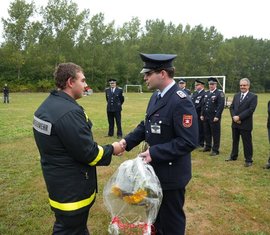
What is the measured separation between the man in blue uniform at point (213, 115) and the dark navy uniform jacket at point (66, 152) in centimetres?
621

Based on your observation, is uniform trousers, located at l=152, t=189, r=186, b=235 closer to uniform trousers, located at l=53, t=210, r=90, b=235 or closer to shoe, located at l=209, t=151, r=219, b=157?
uniform trousers, located at l=53, t=210, r=90, b=235

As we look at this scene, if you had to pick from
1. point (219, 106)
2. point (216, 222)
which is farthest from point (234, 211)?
point (219, 106)

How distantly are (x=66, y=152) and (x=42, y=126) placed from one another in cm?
30

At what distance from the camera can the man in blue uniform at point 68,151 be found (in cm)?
249

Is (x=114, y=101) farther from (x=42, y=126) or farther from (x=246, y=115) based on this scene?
(x=42, y=126)

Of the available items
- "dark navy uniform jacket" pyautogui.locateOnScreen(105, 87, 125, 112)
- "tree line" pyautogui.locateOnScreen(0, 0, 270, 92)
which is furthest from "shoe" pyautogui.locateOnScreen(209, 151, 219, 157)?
"tree line" pyautogui.locateOnScreen(0, 0, 270, 92)

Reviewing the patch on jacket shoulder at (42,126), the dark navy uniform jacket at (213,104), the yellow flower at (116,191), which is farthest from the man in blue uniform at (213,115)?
the patch on jacket shoulder at (42,126)

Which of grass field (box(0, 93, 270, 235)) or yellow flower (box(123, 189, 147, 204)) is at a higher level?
yellow flower (box(123, 189, 147, 204))

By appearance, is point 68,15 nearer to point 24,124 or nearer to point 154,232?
point 24,124

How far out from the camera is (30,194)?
5.29 metres

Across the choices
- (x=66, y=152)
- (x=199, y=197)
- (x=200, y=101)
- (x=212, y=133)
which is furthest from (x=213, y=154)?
(x=66, y=152)

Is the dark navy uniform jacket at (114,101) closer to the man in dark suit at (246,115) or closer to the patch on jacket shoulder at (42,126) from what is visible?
the man in dark suit at (246,115)

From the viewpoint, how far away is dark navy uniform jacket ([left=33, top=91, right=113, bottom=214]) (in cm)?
248

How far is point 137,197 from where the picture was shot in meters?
2.70
